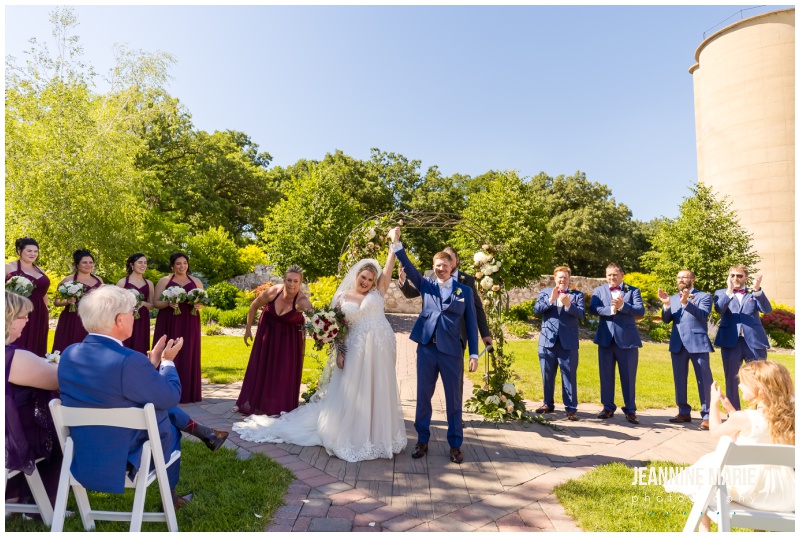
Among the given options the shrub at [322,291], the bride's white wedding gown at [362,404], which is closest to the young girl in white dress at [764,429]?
the bride's white wedding gown at [362,404]

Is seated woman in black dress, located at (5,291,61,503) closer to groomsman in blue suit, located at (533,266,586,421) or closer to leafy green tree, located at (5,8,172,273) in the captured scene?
groomsman in blue suit, located at (533,266,586,421)

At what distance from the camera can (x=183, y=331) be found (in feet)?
22.5

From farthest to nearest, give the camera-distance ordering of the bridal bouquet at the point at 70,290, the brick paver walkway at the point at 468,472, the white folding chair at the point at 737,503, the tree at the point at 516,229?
the tree at the point at 516,229 → the bridal bouquet at the point at 70,290 → the brick paver walkway at the point at 468,472 → the white folding chair at the point at 737,503

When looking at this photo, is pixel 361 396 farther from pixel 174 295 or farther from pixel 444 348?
pixel 174 295

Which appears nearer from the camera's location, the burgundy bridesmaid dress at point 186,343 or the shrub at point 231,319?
the burgundy bridesmaid dress at point 186,343

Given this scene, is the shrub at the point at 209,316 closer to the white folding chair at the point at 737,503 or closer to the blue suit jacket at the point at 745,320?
the blue suit jacket at the point at 745,320

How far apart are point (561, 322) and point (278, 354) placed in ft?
12.9

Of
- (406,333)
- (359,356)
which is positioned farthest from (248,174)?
(359,356)

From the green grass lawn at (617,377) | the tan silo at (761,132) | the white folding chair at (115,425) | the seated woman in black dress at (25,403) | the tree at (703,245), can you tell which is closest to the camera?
the white folding chair at (115,425)

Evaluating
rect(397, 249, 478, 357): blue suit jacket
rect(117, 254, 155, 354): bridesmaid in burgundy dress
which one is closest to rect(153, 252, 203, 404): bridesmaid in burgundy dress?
rect(117, 254, 155, 354): bridesmaid in burgundy dress

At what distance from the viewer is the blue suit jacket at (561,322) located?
666 cm

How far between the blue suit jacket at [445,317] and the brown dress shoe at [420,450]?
1.00 m

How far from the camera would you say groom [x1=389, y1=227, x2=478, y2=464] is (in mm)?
4957

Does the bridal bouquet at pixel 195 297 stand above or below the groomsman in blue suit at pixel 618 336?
above
